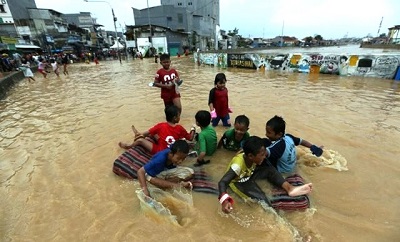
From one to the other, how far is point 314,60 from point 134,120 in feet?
44.0

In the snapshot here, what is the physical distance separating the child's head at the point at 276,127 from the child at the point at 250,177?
0.40 meters

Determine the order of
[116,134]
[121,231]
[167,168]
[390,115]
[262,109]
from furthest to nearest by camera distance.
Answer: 1. [262,109]
2. [390,115]
3. [116,134]
4. [167,168]
5. [121,231]

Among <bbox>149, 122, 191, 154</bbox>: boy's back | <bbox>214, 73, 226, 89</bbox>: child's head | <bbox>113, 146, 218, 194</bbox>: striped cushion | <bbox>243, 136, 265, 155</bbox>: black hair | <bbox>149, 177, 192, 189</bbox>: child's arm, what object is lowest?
<bbox>113, 146, 218, 194</bbox>: striped cushion

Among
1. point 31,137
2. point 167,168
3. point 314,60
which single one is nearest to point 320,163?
point 167,168

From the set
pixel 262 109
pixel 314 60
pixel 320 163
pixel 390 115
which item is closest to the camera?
pixel 320 163

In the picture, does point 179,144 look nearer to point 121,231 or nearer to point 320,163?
point 121,231

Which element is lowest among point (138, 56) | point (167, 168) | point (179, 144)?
point (138, 56)

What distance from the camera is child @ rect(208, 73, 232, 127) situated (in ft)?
16.8

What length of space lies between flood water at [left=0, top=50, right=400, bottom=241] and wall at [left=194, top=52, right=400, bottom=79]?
6567 millimetres

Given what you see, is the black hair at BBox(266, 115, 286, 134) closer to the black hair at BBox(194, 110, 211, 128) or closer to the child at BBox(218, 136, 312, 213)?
the child at BBox(218, 136, 312, 213)

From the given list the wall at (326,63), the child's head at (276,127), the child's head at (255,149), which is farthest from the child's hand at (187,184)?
the wall at (326,63)

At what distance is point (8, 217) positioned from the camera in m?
2.98

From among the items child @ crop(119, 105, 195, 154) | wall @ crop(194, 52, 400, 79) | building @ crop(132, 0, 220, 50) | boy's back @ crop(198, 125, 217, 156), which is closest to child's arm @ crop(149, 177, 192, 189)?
child @ crop(119, 105, 195, 154)

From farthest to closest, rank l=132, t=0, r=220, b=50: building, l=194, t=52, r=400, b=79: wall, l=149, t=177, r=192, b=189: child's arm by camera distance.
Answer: l=132, t=0, r=220, b=50: building, l=194, t=52, r=400, b=79: wall, l=149, t=177, r=192, b=189: child's arm
